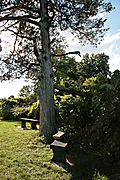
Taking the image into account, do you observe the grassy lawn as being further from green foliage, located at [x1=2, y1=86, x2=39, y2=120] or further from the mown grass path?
green foliage, located at [x1=2, y1=86, x2=39, y2=120]

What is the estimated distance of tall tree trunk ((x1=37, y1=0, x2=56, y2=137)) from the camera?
6.70 m

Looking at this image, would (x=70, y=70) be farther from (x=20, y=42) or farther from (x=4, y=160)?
(x=4, y=160)

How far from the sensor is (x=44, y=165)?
396cm

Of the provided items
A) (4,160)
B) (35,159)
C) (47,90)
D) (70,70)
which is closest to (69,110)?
(47,90)

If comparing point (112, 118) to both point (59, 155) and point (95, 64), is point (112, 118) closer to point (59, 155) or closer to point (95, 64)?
A: point (59, 155)

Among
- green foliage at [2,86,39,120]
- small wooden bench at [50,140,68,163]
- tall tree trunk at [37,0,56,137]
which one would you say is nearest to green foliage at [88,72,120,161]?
small wooden bench at [50,140,68,163]

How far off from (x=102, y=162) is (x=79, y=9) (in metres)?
6.48

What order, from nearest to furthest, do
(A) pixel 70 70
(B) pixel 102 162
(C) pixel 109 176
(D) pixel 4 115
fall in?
(C) pixel 109 176 < (B) pixel 102 162 < (D) pixel 4 115 < (A) pixel 70 70

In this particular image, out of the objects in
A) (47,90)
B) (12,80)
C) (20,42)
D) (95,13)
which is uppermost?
(95,13)

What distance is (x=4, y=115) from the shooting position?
13453mm

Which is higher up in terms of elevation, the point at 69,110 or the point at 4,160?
the point at 69,110

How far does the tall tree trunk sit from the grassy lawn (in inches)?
48.8

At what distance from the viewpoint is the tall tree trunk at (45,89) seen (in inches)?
264

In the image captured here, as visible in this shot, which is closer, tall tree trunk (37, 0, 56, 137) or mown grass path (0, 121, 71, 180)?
mown grass path (0, 121, 71, 180)
